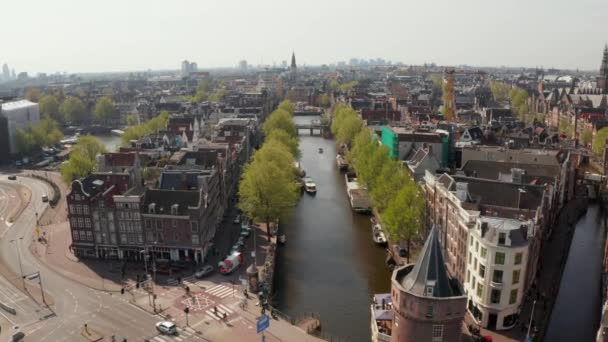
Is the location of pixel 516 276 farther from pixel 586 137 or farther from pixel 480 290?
pixel 586 137

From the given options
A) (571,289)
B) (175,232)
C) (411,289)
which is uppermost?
(411,289)

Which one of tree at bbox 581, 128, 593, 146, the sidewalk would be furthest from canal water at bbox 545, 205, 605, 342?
tree at bbox 581, 128, 593, 146

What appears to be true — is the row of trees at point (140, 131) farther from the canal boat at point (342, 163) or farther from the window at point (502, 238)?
the window at point (502, 238)

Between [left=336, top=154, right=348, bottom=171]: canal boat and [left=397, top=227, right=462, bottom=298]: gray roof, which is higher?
[left=397, top=227, right=462, bottom=298]: gray roof

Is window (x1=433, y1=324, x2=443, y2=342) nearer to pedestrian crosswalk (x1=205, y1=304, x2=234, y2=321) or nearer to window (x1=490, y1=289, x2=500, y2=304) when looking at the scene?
window (x1=490, y1=289, x2=500, y2=304)

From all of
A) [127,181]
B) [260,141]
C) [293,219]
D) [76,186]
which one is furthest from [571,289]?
[260,141]

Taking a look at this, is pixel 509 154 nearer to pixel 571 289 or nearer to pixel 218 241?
pixel 571 289

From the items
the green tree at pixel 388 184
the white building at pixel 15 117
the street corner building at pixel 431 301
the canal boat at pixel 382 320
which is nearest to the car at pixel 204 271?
the canal boat at pixel 382 320
